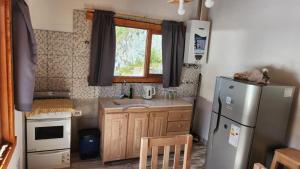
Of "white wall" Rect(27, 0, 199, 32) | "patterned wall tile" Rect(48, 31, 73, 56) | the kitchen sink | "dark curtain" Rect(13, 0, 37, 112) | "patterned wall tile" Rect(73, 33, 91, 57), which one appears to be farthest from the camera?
the kitchen sink

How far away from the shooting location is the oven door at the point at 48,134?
8.30 feet

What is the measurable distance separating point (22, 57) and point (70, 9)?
1.39m

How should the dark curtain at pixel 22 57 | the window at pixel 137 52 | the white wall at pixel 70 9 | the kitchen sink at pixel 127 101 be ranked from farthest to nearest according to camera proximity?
the window at pixel 137 52 < the kitchen sink at pixel 127 101 < the white wall at pixel 70 9 < the dark curtain at pixel 22 57

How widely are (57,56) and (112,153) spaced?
1.50m

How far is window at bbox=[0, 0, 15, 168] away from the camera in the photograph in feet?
5.03

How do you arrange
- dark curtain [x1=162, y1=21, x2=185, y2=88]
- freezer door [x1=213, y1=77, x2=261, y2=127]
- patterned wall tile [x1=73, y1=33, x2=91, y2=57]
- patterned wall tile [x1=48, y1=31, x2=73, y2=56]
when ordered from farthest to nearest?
dark curtain [x1=162, y1=21, x2=185, y2=88], patterned wall tile [x1=73, y1=33, x2=91, y2=57], patterned wall tile [x1=48, y1=31, x2=73, y2=56], freezer door [x1=213, y1=77, x2=261, y2=127]

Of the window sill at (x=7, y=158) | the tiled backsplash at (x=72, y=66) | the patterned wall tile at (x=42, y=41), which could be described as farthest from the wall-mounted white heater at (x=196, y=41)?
the window sill at (x=7, y=158)

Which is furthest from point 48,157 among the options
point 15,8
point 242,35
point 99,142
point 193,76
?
point 242,35

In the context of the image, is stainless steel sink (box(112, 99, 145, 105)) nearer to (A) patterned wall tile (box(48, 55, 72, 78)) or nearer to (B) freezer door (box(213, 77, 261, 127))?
(A) patterned wall tile (box(48, 55, 72, 78))

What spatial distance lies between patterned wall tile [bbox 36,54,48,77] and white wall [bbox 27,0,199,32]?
1.25 feet

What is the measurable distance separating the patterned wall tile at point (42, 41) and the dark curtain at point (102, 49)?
584mm

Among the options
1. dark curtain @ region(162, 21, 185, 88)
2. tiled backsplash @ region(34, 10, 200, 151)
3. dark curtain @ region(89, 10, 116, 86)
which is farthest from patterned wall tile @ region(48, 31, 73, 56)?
dark curtain @ region(162, 21, 185, 88)

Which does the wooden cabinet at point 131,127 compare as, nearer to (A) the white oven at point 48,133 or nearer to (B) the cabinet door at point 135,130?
(B) the cabinet door at point 135,130

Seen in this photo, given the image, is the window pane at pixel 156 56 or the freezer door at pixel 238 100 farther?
the window pane at pixel 156 56
